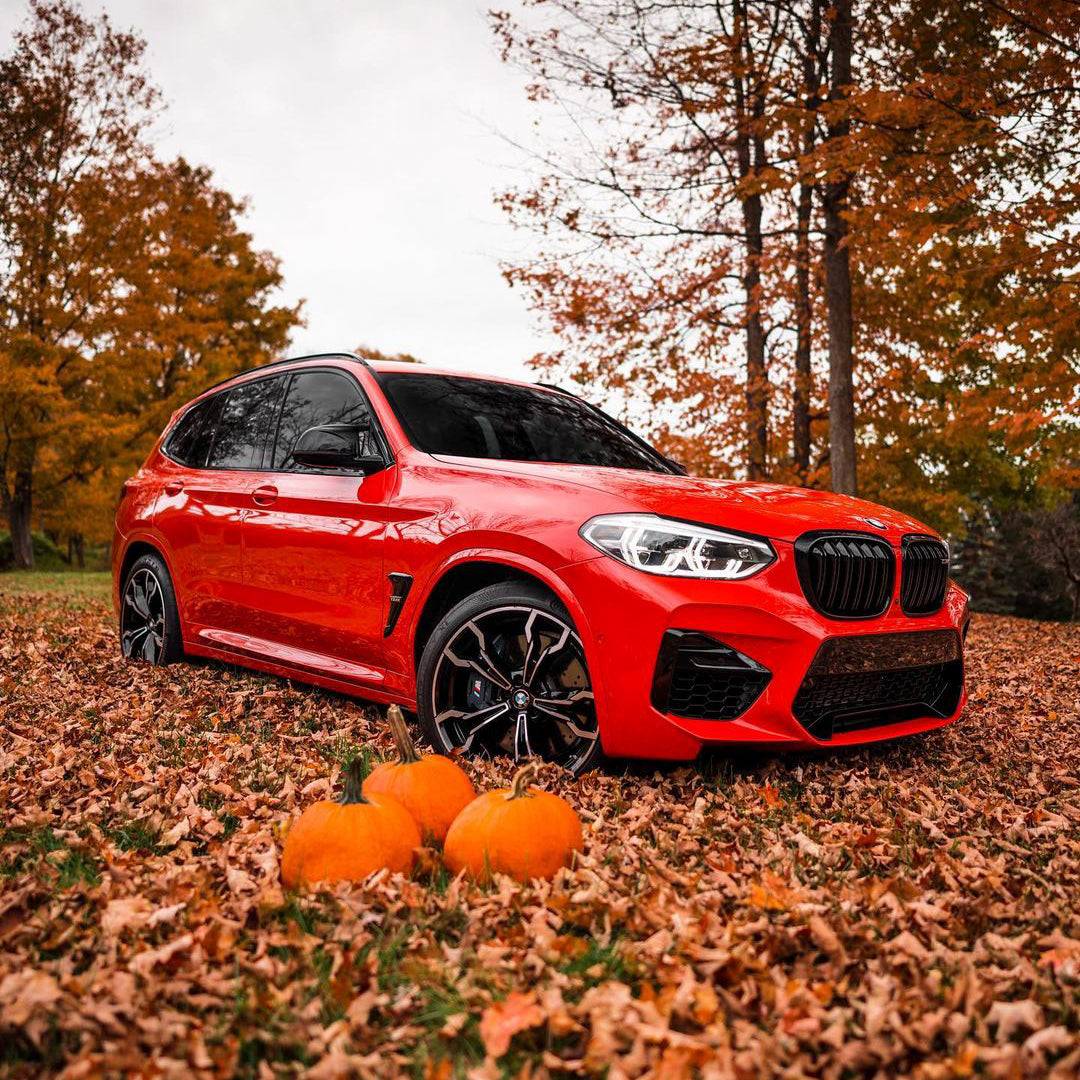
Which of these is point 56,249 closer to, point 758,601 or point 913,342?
point 913,342

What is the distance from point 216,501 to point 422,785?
119 inches

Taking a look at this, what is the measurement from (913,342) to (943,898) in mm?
13303

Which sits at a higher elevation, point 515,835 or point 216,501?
point 216,501

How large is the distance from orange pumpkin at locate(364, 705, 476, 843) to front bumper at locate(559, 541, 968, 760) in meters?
0.64

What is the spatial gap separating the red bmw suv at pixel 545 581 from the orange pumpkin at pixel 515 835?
27.4 inches

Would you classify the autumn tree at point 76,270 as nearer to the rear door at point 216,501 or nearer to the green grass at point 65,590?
the green grass at point 65,590

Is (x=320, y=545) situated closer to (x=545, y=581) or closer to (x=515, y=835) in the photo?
(x=545, y=581)

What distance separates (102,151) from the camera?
20109 mm

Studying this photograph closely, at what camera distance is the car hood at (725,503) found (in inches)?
145

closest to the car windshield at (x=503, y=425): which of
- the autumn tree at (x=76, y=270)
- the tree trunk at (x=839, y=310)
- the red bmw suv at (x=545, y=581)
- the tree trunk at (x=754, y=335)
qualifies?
the red bmw suv at (x=545, y=581)

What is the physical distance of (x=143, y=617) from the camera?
634cm

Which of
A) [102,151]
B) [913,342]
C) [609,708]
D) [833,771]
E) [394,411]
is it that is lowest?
[833,771]

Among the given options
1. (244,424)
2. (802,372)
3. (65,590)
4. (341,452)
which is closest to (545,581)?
(341,452)

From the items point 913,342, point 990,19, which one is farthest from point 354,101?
point 913,342
